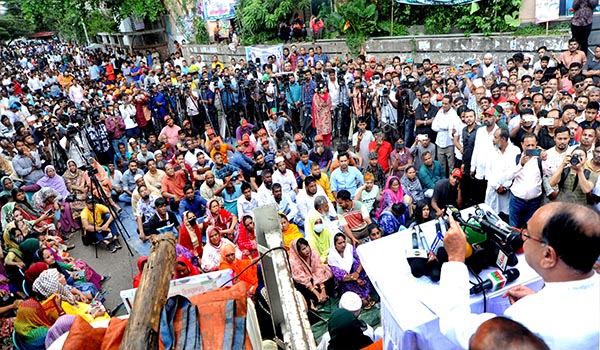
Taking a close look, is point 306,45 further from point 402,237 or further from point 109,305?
point 402,237

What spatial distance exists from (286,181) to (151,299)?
4924mm

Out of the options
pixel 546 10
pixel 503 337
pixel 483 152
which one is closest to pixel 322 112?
pixel 483 152

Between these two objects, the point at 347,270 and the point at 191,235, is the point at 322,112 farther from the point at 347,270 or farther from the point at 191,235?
the point at 347,270

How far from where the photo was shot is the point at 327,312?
183 inches

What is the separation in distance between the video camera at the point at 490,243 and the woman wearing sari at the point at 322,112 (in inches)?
266

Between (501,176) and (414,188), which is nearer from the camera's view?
(501,176)

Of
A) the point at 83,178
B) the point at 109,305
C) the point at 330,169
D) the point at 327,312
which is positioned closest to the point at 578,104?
the point at 330,169

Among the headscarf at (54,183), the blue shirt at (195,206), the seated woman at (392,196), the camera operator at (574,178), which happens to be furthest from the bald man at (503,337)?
the headscarf at (54,183)

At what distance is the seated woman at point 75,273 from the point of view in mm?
5172

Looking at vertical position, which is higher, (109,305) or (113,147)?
(113,147)

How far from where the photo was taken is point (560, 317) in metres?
1.45

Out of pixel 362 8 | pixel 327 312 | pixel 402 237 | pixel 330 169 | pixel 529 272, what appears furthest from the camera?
pixel 362 8

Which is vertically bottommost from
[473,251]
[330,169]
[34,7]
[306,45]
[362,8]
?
[330,169]

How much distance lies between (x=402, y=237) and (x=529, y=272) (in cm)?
60
